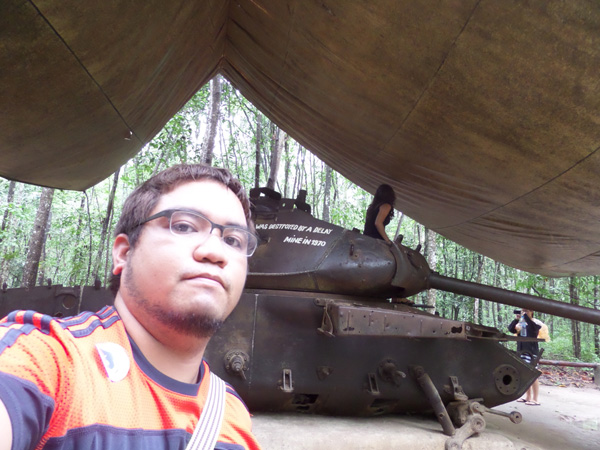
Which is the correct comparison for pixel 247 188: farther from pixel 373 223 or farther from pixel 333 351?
pixel 333 351

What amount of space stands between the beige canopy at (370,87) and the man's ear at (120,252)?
1.70 metres

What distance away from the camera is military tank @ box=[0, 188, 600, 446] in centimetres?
399

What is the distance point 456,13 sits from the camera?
2730 millimetres

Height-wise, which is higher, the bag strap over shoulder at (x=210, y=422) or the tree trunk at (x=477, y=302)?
the tree trunk at (x=477, y=302)

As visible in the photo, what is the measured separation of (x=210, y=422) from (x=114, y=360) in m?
0.28

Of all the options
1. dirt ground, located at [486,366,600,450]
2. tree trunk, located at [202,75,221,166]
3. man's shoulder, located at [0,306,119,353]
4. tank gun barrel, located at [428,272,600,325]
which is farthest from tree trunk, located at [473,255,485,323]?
man's shoulder, located at [0,306,119,353]

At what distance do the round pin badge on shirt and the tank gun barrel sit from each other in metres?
4.84

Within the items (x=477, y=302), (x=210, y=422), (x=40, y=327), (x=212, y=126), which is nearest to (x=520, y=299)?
(x=210, y=422)

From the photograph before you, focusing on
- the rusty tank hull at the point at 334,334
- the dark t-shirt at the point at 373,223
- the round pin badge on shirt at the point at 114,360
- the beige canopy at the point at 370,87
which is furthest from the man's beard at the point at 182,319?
the dark t-shirt at the point at 373,223

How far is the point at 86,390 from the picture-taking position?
81 centimetres

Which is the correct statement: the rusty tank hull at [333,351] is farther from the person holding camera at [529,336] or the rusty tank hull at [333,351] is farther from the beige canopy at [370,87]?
the person holding camera at [529,336]

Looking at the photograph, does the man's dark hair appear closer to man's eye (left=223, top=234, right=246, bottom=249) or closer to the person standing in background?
man's eye (left=223, top=234, right=246, bottom=249)

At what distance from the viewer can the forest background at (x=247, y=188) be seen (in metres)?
9.19

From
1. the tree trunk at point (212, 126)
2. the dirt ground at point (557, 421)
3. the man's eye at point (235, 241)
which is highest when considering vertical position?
the tree trunk at point (212, 126)
